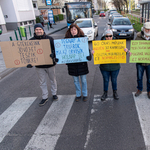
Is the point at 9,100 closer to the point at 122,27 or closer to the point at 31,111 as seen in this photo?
the point at 31,111

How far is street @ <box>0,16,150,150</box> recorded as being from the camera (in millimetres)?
2990

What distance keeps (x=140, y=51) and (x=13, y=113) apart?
3743 millimetres

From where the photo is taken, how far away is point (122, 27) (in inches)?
499

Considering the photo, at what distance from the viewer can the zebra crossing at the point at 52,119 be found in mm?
3055

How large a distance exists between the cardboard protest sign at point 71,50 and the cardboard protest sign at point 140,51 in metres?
1.22

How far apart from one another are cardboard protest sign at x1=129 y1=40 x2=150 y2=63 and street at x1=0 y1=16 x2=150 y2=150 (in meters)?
1.12

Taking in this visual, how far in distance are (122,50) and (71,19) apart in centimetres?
1512

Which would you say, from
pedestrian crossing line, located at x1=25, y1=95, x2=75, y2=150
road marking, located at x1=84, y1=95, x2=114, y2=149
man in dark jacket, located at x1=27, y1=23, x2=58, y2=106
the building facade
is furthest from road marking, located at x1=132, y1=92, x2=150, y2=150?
the building facade

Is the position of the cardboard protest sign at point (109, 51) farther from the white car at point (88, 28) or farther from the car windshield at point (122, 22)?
the car windshield at point (122, 22)

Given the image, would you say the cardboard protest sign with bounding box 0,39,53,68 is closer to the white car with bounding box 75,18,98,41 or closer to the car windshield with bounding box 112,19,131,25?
the white car with bounding box 75,18,98,41

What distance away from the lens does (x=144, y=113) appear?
3.70 m

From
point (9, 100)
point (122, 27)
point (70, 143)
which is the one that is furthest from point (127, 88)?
point (122, 27)

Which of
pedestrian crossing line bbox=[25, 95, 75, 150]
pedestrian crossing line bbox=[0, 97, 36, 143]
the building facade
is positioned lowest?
pedestrian crossing line bbox=[25, 95, 75, 150]

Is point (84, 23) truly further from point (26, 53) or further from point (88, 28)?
point (26, 53)
